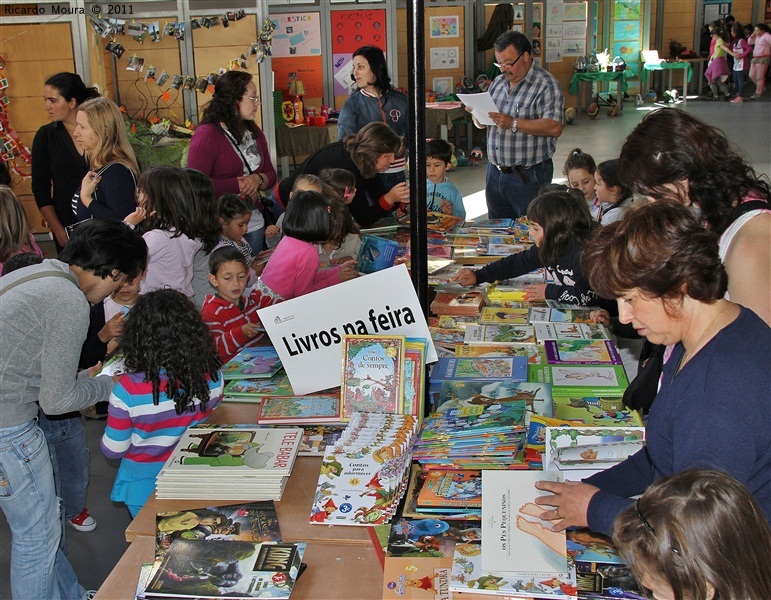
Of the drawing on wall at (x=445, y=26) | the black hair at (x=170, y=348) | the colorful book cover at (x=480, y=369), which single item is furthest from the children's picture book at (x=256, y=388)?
the drawing on wall at (x=445, y=26)

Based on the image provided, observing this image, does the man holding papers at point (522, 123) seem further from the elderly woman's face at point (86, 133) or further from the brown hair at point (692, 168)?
the brown hair at point (692, 168)

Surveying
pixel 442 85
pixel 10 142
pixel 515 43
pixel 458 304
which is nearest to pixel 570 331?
pixel 458 304

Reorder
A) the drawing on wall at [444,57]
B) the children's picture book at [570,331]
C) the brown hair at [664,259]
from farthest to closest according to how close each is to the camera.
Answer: the drawing on wall at [444,57]
the children's picture book at [570,331]
the brown hair at [664,259]

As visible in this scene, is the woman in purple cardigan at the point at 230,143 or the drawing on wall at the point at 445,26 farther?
the drawing on wall at the point at 445,26

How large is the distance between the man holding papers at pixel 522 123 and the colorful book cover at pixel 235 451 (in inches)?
124

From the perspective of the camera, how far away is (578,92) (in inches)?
585

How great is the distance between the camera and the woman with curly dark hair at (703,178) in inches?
73.8

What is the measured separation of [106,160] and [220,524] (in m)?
2.40

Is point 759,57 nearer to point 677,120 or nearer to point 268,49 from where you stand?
point 268,49

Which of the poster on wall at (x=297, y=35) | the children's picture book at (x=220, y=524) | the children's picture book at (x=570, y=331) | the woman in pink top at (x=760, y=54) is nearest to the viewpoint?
the children's picture book at (x=220, y=524)

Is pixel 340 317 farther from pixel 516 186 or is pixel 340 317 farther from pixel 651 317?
pixel 516 186

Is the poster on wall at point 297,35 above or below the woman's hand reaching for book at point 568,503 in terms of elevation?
above

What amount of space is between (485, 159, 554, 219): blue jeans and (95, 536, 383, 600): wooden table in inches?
138

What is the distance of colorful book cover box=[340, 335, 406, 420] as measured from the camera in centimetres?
224
